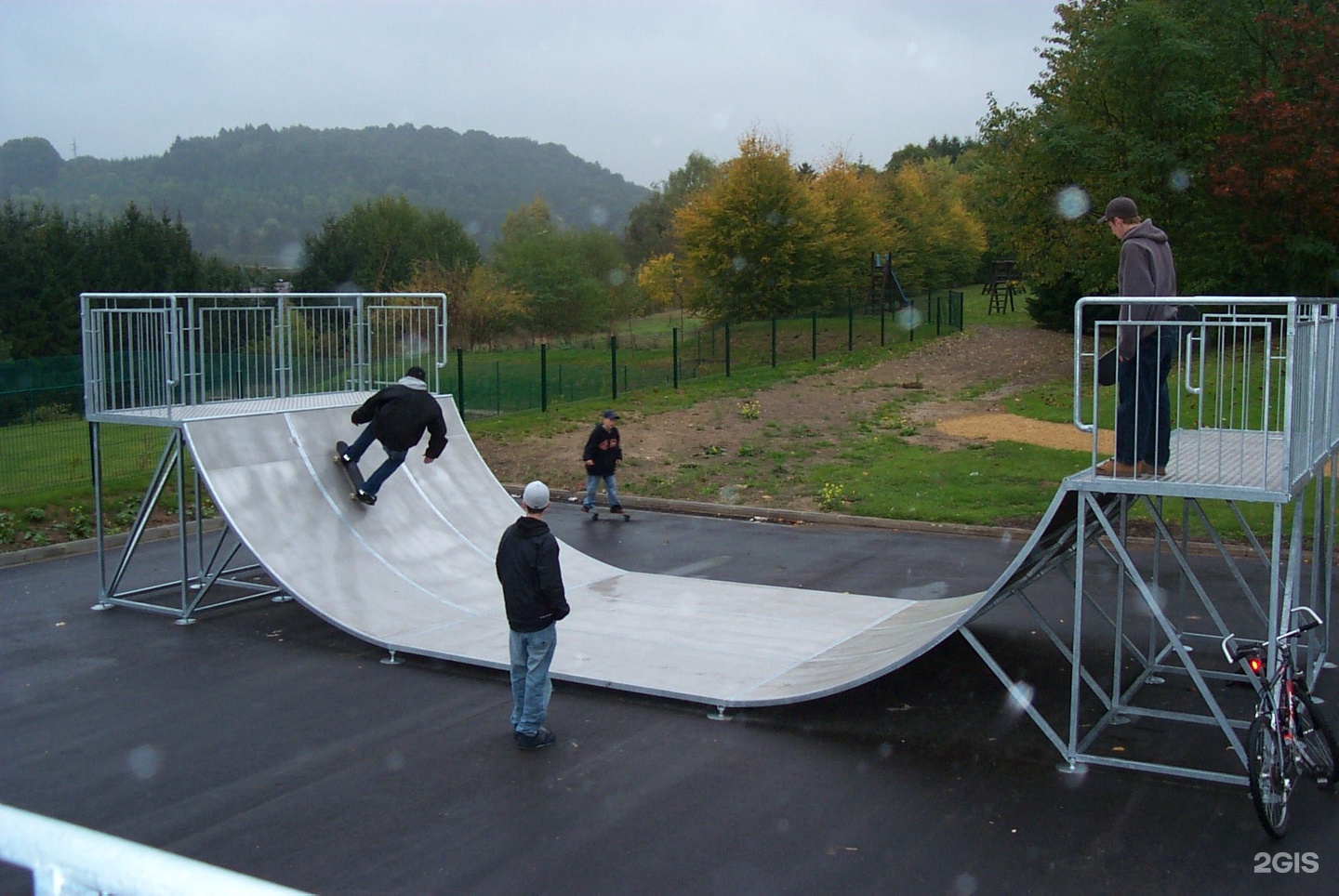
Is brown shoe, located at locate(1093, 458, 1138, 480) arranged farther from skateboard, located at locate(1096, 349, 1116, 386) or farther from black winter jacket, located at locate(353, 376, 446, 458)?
black winter jacket, located at locate(353, 376, 446, 458)

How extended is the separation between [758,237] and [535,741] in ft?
117

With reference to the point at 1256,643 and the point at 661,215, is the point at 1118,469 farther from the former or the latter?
the point at 661,215

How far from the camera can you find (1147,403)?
7.28 meters

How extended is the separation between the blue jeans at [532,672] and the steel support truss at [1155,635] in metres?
2.94

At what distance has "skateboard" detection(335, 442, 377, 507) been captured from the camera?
1280 cm

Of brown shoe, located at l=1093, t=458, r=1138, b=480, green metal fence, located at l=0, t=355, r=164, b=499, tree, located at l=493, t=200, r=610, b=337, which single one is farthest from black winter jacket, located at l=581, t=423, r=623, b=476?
tree, located at l=493, t=200, r=610, b=337

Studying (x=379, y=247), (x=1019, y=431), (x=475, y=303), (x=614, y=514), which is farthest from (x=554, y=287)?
(x=614, y=514)

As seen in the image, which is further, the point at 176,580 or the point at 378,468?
the point at 176,580

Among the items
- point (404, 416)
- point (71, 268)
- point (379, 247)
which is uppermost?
point (379, 247)

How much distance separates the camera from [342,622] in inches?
418

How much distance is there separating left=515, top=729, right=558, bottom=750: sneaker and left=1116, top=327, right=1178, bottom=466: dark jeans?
428 cm

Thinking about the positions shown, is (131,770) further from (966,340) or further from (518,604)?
(966,340)

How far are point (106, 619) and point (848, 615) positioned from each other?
762 cm

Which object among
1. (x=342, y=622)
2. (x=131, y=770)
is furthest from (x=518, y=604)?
(x=342, y=622)
